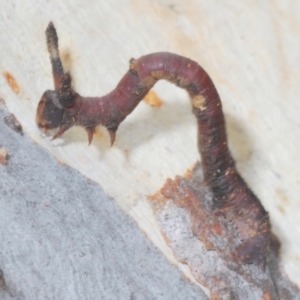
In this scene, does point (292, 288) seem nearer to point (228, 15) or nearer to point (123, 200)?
point (123, 200)

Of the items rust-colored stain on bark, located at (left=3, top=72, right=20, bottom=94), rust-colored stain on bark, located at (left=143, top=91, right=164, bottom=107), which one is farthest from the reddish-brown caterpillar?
rust-colored stain on bark, located at (left=143, top=91, right=164, bottom=107)

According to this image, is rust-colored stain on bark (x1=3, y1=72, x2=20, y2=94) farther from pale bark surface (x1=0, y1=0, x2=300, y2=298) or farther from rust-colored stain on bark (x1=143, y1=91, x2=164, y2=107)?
rust-colored stain on bark (x1=143, y1=91, x2=164, y2=107)

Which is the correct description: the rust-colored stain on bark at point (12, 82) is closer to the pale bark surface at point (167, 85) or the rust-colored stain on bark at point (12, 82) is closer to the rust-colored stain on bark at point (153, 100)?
the pale bark surface at point (167, 85)

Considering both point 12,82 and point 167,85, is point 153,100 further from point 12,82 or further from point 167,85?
point 12,82

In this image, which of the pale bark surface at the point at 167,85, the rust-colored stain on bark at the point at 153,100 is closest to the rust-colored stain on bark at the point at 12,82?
the pale bark surface at the point at 167,85

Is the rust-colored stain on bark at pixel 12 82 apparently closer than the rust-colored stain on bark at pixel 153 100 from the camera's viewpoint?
Yes

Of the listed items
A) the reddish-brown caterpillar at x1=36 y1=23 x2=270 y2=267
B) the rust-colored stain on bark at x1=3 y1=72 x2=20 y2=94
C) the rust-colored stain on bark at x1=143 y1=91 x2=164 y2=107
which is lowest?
the rust-colored stain on bark at x1=3 y1=72 x2=20 y2=94
